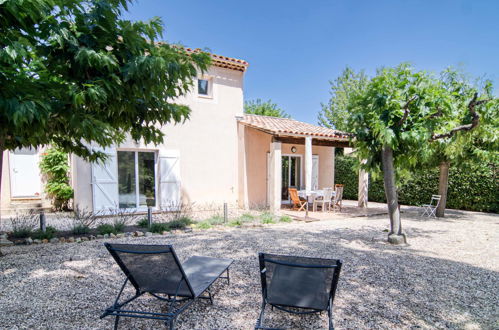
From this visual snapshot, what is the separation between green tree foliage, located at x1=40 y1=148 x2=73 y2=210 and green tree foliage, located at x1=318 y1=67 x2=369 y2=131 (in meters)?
23.2

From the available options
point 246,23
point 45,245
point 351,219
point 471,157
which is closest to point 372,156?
point 351,219

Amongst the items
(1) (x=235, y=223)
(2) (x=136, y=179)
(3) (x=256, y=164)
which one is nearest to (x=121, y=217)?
(2) (x=136, y=179)

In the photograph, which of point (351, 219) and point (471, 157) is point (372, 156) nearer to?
point (351, 219)

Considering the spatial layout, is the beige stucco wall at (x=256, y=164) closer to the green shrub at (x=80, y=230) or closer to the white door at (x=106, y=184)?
the white door at (x=106, y=184)

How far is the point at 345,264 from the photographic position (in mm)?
4508

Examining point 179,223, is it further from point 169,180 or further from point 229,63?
point 229,63

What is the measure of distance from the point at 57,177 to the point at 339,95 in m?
25.9

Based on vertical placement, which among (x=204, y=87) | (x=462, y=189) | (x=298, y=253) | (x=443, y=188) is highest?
(x=204, y=87)

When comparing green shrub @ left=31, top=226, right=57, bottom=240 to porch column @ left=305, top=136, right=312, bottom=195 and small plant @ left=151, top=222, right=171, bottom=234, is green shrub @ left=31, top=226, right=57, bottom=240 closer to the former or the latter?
small plant @ left=151, top=222, right=171, bottom=234

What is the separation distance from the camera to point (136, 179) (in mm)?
9531

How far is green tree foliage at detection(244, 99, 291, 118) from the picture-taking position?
112 ft

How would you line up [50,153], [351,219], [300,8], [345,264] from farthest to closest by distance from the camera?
[300,8]
[50,153]
[351,219]
[345,264]

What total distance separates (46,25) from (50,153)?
8.21 m

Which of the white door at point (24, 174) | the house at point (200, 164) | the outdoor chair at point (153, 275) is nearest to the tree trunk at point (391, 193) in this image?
the house at point (200, 164)
